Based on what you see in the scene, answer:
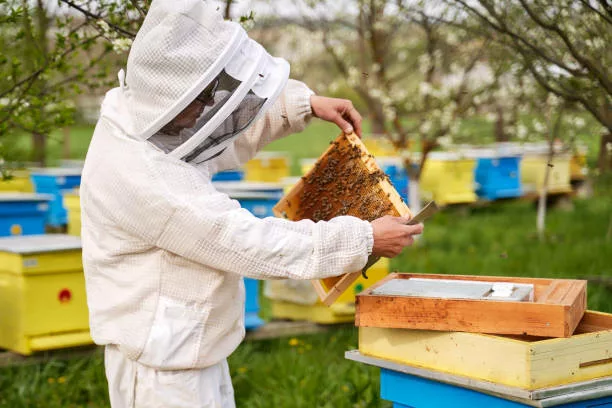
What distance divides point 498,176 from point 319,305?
718 centimetres

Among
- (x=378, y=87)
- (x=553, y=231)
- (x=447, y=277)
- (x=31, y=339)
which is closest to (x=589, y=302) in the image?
(x=447, y=277)

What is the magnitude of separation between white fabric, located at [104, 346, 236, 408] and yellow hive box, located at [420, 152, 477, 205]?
9626 millimetres

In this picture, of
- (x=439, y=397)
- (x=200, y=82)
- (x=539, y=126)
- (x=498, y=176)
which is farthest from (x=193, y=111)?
(x=498, y=176)

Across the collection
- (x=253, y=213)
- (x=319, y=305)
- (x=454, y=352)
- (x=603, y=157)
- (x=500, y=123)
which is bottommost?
(x=319, y=305)

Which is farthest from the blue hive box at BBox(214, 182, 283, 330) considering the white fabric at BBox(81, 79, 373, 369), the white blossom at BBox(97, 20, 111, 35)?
the white fabric at BBox(81, 79, 373, 369)

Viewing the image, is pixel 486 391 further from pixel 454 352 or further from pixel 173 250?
pixel 173 250

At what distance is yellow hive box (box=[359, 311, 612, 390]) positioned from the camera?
2.56 m

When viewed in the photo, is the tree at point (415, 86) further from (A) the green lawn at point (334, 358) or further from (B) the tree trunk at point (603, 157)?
(B) the tree trunk at point (603, 157)

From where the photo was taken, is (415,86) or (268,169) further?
(268,169)

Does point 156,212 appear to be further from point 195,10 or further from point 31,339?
point 31,339

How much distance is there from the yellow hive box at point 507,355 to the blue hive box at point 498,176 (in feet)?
33.1

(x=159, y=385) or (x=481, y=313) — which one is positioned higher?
(x=481, y=313)

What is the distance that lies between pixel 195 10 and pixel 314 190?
100 centimetres

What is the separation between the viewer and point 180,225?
251cm
